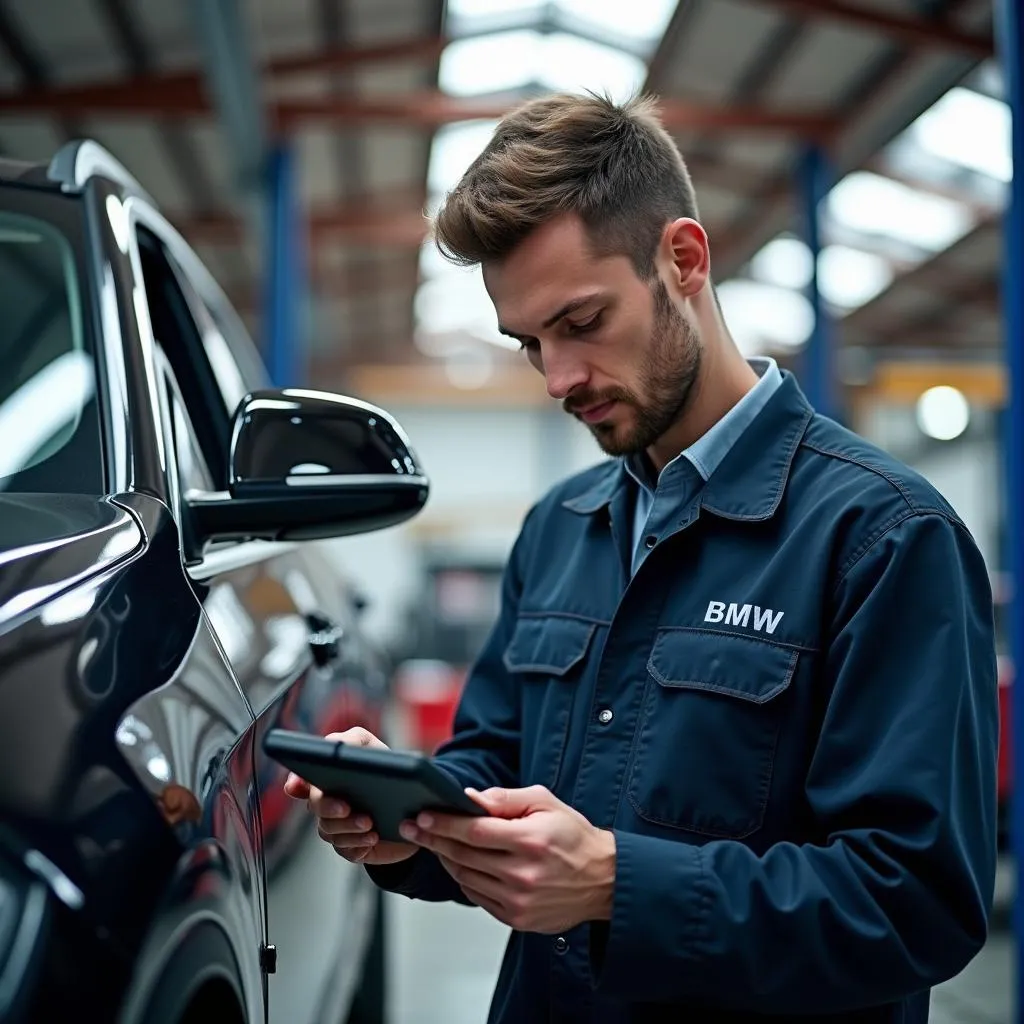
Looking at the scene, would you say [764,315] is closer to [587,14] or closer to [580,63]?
[580,63]

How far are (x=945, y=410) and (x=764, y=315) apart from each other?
1043 cm

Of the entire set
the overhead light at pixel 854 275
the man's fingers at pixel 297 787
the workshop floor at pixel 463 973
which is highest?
the overhead light at pixel 854 275

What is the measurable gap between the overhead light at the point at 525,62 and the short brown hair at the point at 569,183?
388 inches

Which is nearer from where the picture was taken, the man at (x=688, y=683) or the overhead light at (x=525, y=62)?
the man at (x=688, y=683)

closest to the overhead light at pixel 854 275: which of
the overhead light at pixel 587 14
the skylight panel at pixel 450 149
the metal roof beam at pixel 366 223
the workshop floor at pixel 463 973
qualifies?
the skylight panel at pixel 450 149

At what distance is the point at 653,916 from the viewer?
1.05 metres

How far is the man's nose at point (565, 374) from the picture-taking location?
4.53ft

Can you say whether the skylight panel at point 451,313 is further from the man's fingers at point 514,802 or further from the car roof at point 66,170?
the man's fingers at point 514,802

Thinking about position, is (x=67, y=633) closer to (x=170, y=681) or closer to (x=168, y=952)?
(x=170, y=681)

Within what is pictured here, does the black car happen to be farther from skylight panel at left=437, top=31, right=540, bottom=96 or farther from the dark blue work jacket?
skylight panel at left=437, top=31, right=540, bottom=96

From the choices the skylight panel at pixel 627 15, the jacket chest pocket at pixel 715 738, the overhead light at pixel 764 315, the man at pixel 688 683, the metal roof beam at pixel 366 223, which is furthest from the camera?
the overhead light at pixel 764 315

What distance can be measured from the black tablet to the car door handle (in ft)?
2.52

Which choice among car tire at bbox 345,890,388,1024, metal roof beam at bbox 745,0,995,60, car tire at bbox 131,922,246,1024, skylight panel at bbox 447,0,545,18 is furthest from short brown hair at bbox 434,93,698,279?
skylight panel at bbox 447,0,545,18

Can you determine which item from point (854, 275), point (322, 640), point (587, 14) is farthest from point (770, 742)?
point (854, 275)
